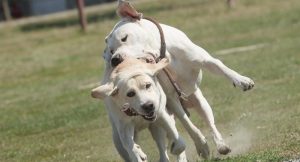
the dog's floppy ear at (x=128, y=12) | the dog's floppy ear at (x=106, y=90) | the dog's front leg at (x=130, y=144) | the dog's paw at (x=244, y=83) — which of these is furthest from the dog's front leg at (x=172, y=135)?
the dog's floppy ear at (x=128, y=12)

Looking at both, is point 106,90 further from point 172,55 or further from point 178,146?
point 172,55

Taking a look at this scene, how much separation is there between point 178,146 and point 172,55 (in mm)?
984

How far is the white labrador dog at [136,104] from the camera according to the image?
7.02 meters

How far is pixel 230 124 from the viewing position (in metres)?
11.1

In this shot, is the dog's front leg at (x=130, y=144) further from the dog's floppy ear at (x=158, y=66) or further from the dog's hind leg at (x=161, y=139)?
the dog's floppy ear at (x=158, y=66)

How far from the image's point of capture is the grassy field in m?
10.2

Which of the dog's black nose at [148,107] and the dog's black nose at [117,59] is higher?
the dog's black nose at [117,59]

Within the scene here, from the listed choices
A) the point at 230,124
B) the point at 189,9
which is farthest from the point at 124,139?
the point at 189,9

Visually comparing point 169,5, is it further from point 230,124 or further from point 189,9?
point 230,124

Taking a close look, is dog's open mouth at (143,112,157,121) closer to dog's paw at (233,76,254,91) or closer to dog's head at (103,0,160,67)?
dog's head at (103,0,160,67)

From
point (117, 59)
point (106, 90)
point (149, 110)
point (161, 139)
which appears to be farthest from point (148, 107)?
point (161, 139)

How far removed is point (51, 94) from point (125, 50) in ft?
34.3

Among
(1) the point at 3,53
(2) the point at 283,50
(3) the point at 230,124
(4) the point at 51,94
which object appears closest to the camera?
(3) the point at 230,124

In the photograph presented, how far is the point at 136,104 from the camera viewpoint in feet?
22.9
